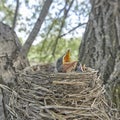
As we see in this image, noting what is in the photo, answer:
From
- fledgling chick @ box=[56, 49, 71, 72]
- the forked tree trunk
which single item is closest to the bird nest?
fledgling chick @ box=[56, 49, 71, 72]

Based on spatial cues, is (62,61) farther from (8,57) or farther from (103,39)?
(103,39)

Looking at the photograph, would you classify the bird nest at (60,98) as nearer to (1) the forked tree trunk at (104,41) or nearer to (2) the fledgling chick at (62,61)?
(2) the fledgling chick at (62,61)

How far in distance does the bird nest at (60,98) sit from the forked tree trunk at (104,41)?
104 cm

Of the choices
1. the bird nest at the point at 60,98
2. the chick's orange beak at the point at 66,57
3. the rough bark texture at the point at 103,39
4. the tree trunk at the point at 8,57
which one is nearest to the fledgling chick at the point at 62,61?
the chick's orange beak at the point at 66,57

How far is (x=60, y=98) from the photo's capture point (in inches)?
86.7

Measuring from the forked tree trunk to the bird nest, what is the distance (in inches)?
41.1

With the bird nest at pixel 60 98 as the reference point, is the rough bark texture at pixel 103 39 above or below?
above

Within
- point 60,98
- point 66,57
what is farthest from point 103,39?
point 60,98

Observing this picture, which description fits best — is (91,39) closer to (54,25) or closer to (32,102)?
(32,102)

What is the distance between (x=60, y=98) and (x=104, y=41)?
4.27ft

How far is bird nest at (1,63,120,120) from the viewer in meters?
2.19

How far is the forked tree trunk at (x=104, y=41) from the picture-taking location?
131 inches

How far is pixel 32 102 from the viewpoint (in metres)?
2.23

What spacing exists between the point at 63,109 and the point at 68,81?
0.15 meters
